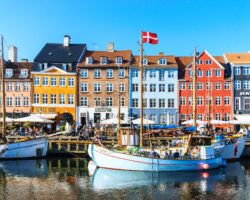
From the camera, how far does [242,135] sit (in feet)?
127

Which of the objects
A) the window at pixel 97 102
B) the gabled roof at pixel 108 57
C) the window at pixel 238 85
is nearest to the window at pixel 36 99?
the gabled roof at pixel 108 57

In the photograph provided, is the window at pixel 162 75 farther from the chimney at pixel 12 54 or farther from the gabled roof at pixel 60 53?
the chimney at pixel 12 54

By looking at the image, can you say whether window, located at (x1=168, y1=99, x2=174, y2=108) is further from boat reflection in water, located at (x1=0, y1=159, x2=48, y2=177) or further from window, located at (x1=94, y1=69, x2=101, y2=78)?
boat reflection in water, located at (x1=0, y1=159, x2=48, y2=177)

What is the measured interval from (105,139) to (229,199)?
68.9ft

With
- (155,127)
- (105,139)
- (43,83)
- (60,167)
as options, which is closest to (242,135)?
(155,127)

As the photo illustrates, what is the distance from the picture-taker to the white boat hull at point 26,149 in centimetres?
3672

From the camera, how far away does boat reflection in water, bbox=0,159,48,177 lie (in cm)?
2948

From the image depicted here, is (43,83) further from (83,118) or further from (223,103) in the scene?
(223,103)

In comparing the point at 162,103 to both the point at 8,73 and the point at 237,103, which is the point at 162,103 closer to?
the point at 237,103

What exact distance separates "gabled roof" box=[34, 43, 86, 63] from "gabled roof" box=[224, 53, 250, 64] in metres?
21.7

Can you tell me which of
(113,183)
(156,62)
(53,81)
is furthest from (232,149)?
(53,81)

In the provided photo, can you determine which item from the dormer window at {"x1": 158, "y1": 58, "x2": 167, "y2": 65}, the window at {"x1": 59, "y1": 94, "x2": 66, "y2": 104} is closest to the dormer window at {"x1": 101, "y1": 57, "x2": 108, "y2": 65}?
the window at {"x1": 59, "y1": 94, "x2": 66, "y2": 104}

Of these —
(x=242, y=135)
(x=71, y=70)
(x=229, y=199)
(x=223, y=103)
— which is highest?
(x=71, y=70)

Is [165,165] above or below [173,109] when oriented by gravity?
below
